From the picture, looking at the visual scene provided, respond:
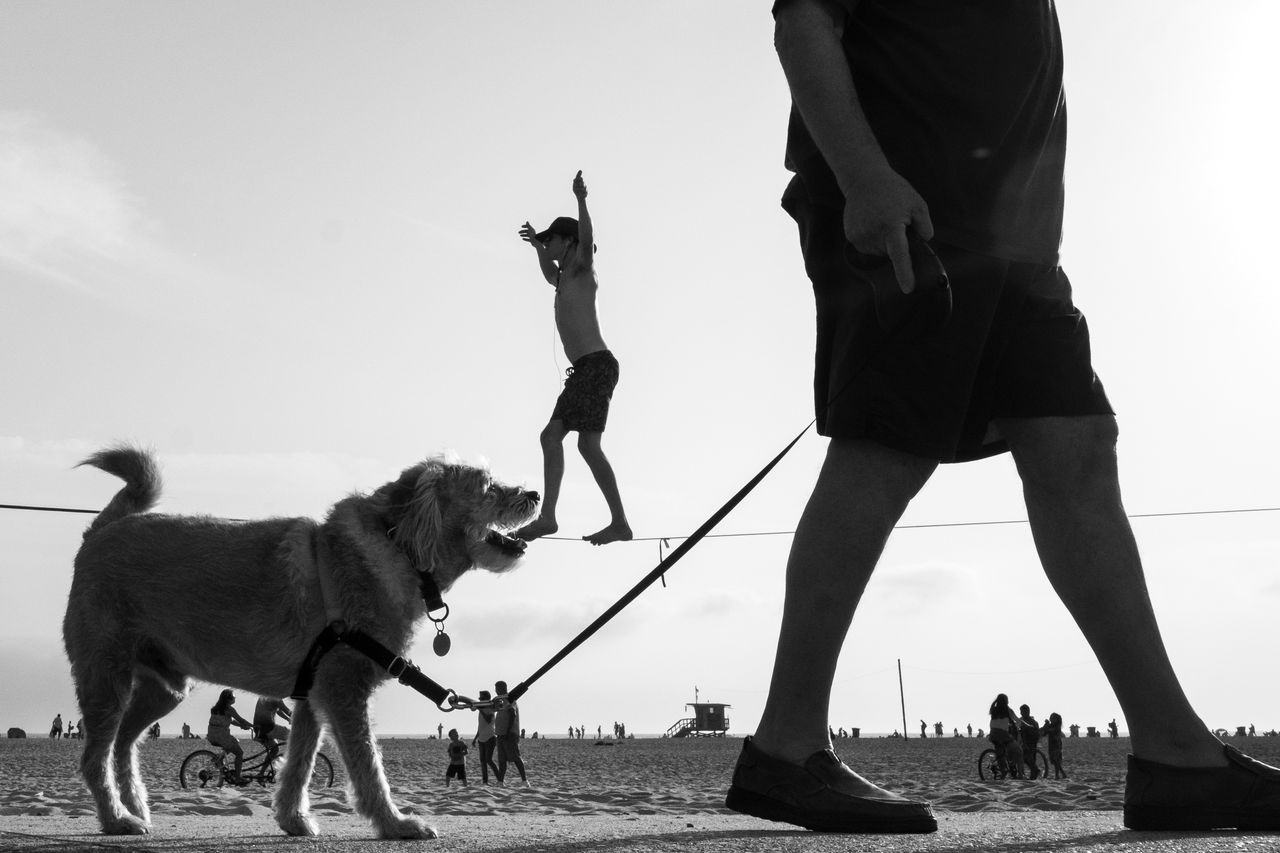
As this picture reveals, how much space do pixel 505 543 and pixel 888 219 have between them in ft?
8.43

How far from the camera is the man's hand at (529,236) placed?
24.3 feet

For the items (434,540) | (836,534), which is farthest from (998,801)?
(836,534)

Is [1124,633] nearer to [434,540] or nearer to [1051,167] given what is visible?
[1051,167]

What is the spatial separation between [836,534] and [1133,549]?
882 mm

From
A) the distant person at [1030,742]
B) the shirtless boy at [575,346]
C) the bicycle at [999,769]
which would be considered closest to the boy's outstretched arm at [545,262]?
the shirtless boy at [575,346]

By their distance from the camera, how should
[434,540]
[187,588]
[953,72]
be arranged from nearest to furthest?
[953,72] → [187,588] → [434,540]

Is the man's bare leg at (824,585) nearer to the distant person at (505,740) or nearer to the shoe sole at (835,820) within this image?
the shoe sole at (835,820)

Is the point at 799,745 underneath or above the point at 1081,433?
underneath

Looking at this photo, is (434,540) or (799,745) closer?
(799,745)

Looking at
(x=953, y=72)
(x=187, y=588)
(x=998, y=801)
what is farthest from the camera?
(x=998, y=801)

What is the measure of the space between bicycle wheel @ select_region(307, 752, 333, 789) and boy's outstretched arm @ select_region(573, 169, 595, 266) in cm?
1034

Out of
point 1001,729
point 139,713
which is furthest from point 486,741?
point 139,713

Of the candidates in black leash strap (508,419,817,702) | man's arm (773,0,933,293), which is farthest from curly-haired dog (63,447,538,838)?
man's arm (773,0,933,293)

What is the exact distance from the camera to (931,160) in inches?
125
